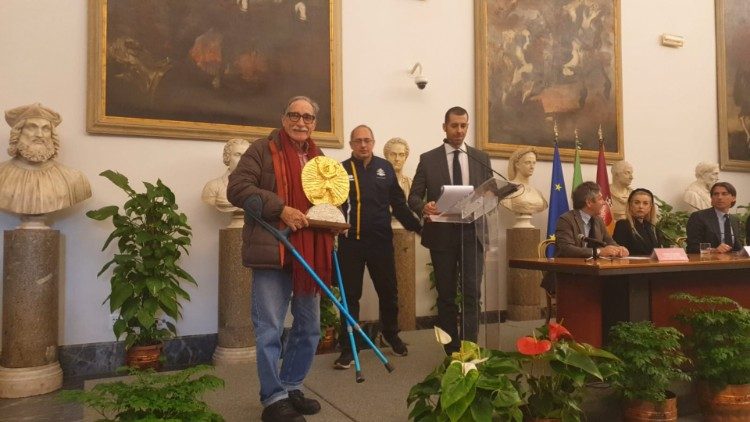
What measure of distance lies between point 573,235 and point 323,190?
2.01m

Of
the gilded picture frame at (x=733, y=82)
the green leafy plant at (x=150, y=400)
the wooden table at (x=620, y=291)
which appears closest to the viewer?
the green leafy plant at (x=150, y=400)

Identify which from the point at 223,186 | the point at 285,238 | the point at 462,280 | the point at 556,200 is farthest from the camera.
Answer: the point at 556,200

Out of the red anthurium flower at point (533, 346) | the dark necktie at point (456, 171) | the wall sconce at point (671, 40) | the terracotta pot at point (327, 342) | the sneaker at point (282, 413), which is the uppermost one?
the wall sconce at point (671, 40)

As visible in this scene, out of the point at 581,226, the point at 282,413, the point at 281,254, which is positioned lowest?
the point at 282,413

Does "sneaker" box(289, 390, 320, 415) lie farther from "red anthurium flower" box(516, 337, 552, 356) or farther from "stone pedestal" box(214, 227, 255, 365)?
"stone pedestal" box(214, 227, 255, 365)

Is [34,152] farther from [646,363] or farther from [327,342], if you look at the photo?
[646,363]

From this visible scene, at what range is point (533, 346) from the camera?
7.69 ft

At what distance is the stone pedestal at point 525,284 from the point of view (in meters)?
5.61

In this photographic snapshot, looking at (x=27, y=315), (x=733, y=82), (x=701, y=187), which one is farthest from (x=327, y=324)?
(x=733, y=82)

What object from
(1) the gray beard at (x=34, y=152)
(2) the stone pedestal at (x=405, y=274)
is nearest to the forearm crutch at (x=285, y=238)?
(1) the gray beard at (x=34, y=152)

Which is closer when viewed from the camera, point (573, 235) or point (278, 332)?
point (278, 332)

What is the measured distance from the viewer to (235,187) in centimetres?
247

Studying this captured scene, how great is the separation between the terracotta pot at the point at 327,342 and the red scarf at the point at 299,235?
202cm

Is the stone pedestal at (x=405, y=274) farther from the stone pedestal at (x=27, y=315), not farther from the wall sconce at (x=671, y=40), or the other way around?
the wall sconce at (x=671, y=40)
